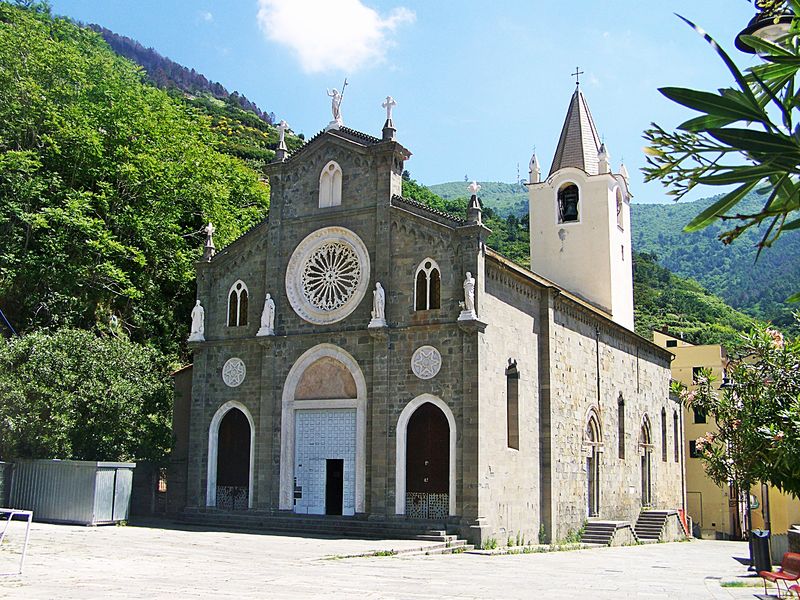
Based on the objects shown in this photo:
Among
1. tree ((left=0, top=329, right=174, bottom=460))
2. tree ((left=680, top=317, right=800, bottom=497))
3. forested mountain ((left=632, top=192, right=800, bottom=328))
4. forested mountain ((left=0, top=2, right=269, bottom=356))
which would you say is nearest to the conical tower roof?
forested mountain ((left=0, top=2, right=269, bottom=356))

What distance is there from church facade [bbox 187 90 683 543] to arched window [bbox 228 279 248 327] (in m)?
0.05

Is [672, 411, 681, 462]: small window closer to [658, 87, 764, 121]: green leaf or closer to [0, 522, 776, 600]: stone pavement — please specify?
[0, 522, 776, 600]: stone pavement

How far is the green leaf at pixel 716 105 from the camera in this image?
3635 mm

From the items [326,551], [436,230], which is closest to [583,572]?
[326,551]

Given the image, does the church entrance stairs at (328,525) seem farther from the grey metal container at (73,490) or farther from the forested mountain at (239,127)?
the forested mountain at (239,127)

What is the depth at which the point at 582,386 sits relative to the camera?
34.8m

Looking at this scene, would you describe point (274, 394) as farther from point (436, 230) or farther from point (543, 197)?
point (543, 197)

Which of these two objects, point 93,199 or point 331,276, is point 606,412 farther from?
point 93,199

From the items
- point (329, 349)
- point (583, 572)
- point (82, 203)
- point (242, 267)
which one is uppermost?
point (82, 203)

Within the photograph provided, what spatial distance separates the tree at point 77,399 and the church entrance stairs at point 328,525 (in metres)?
3.77

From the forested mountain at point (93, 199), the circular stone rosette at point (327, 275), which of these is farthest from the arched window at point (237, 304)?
the forested mountain at point (93, 199)

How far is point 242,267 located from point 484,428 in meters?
12.0

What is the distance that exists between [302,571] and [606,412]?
73.9 ft

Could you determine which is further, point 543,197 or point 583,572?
point 543,197
